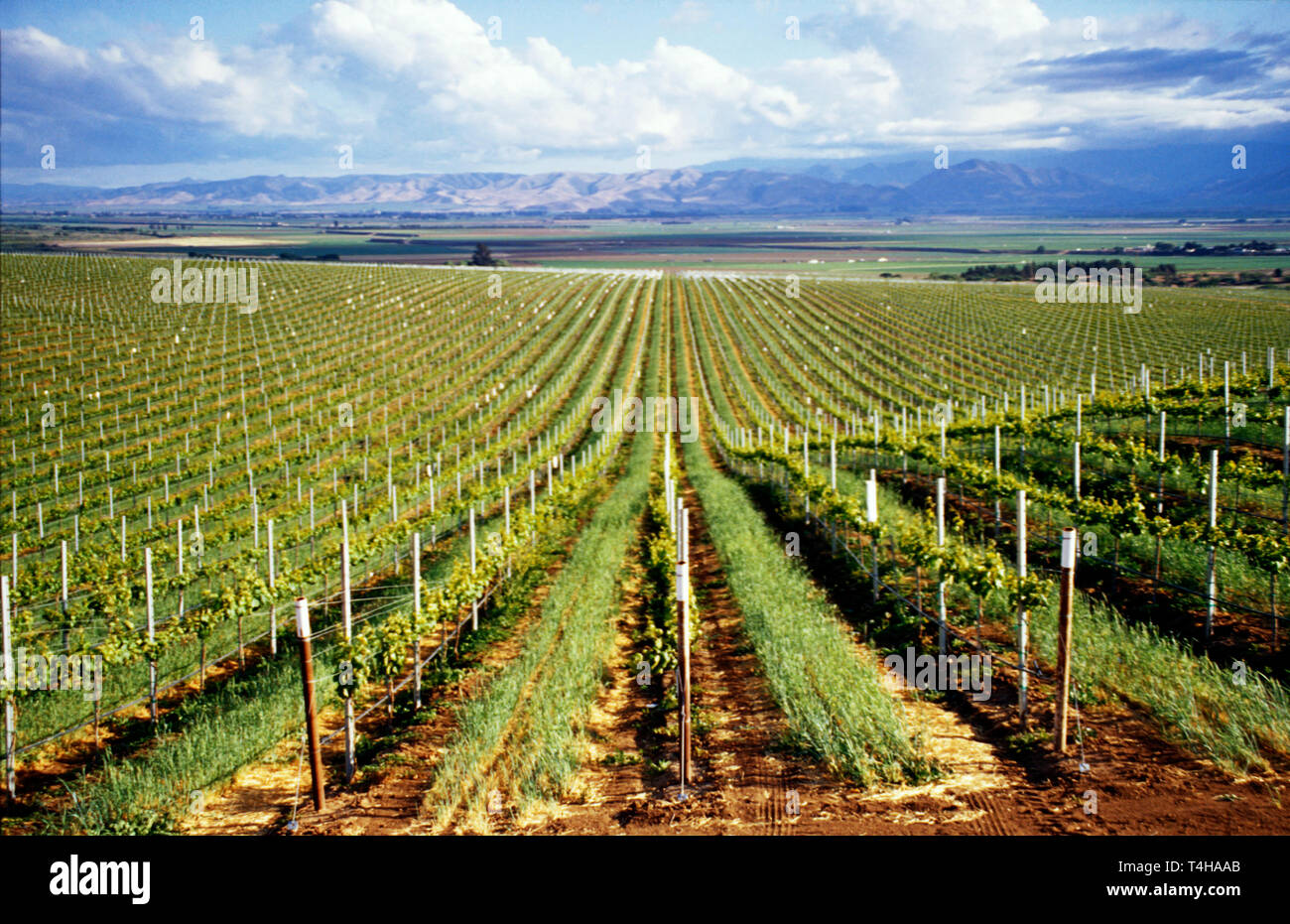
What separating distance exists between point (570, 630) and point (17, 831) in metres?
6.32

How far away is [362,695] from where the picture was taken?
1071 centimetres

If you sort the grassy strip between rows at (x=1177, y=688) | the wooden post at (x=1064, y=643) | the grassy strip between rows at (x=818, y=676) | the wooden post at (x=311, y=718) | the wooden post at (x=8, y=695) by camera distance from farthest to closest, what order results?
the wooden post at (x=8, y=695) → the wooden post at (x=1064, y=643) → the grassy strip between rows at (x=818, y=676) → the wooden post at (x=311, y=718) → the grassy strip between rows at (x=1177, y=688)

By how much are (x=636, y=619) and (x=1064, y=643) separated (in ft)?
23.1

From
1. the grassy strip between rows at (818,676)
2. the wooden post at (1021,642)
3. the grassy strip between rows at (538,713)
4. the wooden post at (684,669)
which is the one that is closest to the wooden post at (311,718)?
the grassy strip between rows at (538,713)

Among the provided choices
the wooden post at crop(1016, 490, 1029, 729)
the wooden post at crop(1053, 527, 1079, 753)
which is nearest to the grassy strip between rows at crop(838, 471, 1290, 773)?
the wooden post at crop(1016, 490, 1029, 729)

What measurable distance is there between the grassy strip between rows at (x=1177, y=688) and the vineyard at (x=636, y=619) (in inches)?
1.7

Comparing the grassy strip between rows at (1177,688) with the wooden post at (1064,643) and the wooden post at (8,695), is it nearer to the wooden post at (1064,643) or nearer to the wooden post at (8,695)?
the wooden post at (1064,643)

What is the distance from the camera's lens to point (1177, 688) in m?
8.09

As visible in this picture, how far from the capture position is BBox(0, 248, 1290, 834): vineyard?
290 inches

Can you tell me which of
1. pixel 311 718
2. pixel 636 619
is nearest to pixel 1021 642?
pixel 636 619

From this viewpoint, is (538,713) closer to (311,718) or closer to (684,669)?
(684,669)

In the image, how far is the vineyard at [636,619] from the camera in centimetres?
737

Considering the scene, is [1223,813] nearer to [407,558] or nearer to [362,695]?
[362,695]

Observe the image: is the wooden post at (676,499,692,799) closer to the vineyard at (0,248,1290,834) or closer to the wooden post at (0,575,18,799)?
the vineyard at (0,248,1290,834)
